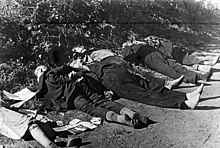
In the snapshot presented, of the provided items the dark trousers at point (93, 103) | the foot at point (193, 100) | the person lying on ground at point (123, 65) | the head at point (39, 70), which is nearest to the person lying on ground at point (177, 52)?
the person lying on ground at point (123, 65)

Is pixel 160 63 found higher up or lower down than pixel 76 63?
lower down

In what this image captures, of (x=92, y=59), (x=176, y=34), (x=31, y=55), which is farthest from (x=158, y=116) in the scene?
(x=31, y=55)

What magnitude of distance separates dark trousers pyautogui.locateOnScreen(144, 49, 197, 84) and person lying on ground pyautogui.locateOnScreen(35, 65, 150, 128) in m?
0.88

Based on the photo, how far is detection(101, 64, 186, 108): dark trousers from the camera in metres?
3.07

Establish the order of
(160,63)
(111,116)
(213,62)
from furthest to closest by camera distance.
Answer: (213,62), (160,63), (111,116)

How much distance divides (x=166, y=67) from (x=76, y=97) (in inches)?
51.2

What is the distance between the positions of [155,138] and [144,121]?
153 mm

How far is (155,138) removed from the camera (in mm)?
2691

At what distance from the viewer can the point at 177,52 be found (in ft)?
12.5

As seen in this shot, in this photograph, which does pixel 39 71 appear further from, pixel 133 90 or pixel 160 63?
pixel 160 63

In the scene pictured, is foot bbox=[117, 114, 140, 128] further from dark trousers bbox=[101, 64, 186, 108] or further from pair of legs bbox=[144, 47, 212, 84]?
pair of legs bbox=[144, 47, 212, 84]

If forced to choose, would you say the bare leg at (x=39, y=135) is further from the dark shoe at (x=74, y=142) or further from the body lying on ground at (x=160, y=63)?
the body lying on ground at (x=160, y=63)

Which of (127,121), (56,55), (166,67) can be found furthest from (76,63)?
(166,67)

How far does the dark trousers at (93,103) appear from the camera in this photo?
109 inches
